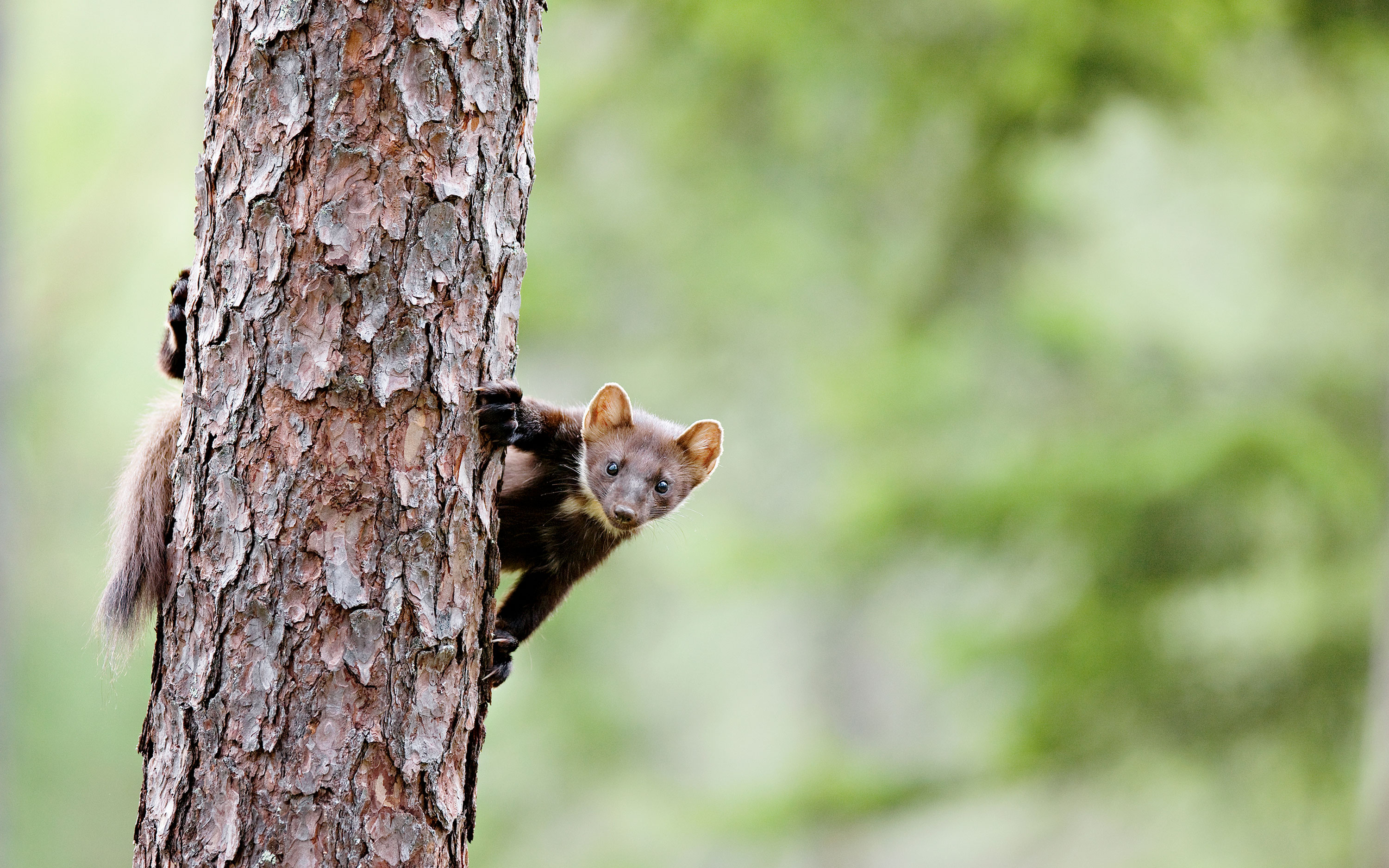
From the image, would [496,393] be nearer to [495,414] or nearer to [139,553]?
[495,414]

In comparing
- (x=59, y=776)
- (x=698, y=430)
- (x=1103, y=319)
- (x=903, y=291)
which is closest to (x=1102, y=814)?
(x=1103, y=319)

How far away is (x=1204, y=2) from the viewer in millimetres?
6527

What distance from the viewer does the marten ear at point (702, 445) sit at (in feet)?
16.0

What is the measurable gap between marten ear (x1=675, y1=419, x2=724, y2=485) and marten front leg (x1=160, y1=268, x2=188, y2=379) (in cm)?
195

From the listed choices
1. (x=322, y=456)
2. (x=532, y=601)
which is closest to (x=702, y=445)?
(x=532, y=601)

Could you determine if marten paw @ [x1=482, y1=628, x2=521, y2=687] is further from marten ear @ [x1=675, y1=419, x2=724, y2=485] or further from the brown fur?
marten ear @ [x1=675, y1=419, x2=724, y2=485]

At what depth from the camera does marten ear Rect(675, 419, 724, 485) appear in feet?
16.0

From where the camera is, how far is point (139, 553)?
10.2 ft

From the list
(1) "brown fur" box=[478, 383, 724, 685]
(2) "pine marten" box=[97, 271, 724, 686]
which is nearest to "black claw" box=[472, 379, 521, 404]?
(2) "pine marten" box=[97, 271, 724, 686]

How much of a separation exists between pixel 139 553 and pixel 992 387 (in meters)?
6.12

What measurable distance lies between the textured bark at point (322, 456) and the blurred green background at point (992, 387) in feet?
13.5

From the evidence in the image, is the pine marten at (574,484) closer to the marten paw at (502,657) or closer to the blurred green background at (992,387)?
the marten paw at (502,657)

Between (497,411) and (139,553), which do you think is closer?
(497,411)

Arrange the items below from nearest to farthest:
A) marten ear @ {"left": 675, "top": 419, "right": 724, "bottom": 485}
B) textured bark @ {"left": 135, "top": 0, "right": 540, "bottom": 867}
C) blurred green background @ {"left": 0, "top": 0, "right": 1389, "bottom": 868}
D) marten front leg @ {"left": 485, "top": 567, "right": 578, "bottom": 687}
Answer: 1. textured bark @ {"left": 135, "top": 0, "right": 540, "bottom": 867}
2. marten front leg @ {"left": 485, "top": 567, "right": 578, "bottom": 687}
3. marten ear @ {"left": 675, "top": 419, "right": 724, "bottom": 485}
4. blurred green background @ {"left": 0, "top": 0, "right": 1389, "bottom": 868}
